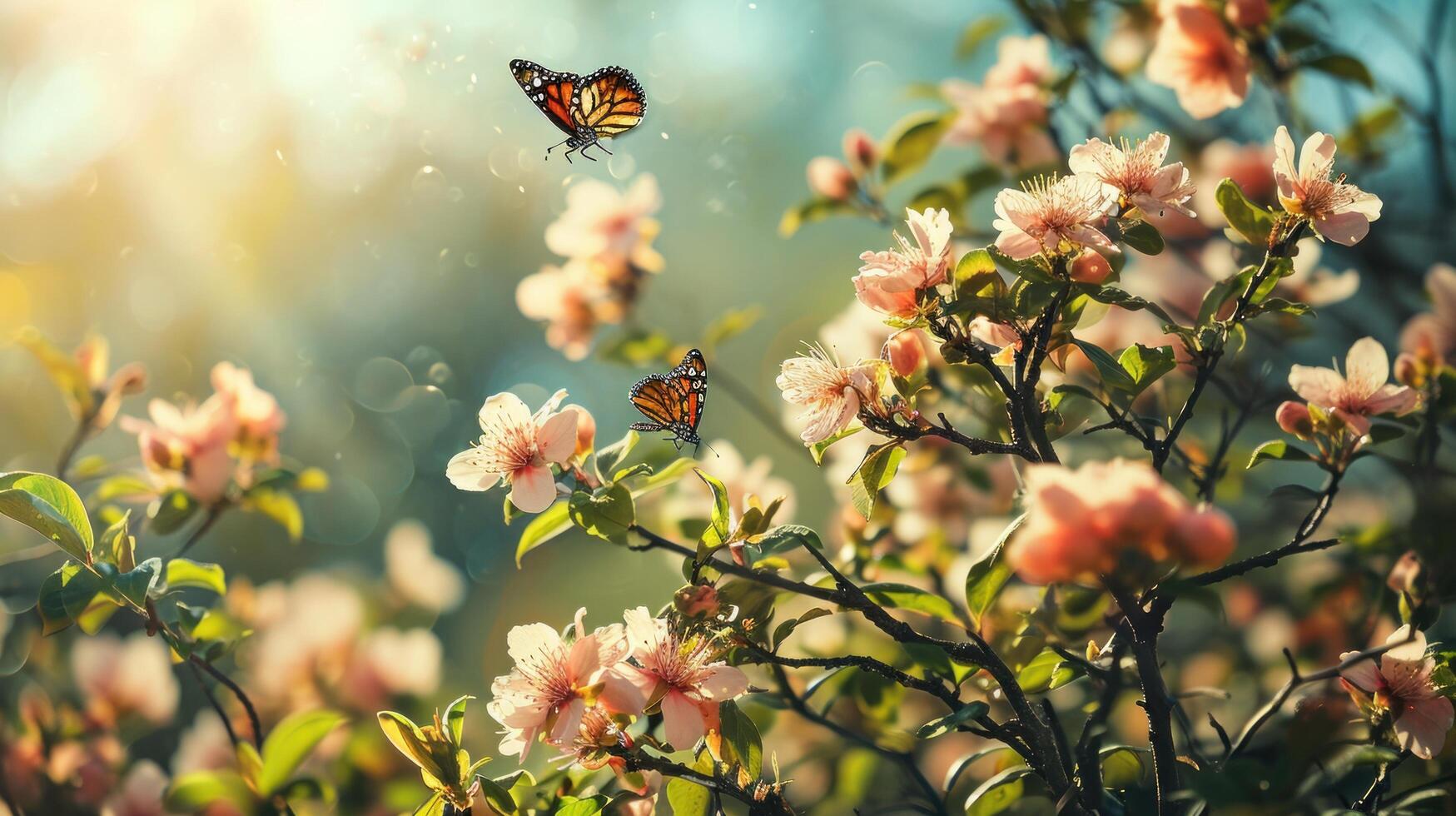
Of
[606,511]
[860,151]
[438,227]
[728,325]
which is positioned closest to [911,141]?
[860,151]

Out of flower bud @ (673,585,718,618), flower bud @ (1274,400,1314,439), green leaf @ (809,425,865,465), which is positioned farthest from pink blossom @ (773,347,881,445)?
flower bud @ (1274,400,1314,439)

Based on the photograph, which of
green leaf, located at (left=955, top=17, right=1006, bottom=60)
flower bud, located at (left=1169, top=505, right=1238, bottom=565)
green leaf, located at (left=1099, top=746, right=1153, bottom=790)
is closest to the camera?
flower bud, located at (left=1169, top=505, right=1238, bottom=565)

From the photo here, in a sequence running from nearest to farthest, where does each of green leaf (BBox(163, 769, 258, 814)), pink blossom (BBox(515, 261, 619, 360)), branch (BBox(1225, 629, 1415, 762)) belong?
branch (BBox(1225, 629, 1415, 762)) → green leaf (BBox(163, 769, 258, 814)) → pink blossom (BBox(515, 261, 619, 360))

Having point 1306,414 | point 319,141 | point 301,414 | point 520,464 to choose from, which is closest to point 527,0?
point 319,141

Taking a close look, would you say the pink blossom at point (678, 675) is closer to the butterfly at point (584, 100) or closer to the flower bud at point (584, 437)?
the flower bud at point (584, 437)

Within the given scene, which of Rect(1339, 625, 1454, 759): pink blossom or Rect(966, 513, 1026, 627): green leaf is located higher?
Rect(966, 513, 1026, 627): green leaf

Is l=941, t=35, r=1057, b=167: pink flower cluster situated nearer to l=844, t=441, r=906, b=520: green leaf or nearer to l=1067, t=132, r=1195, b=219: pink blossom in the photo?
l=1067, t=132, r=1195, b=219: pink blossom

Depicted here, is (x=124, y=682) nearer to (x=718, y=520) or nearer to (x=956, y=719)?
(x=718, y=520)
